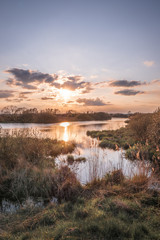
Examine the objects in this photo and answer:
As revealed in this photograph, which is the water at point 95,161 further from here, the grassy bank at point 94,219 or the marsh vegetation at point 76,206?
the grassy bank at point 94,219

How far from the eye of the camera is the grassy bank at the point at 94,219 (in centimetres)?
356

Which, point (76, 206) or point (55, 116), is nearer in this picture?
point (76, 206)

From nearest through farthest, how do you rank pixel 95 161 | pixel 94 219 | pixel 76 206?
pixel 94 219 < pixel 76 206 < pixel 95 161

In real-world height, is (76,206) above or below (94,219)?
below

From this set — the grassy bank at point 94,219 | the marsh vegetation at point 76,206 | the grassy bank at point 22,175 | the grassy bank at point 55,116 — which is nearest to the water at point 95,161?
the marsh vegetation at point 76,206

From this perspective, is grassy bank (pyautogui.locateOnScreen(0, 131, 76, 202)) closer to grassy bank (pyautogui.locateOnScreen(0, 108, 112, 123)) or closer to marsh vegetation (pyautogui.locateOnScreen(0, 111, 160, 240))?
marsh vegetation (pyautogui.locateOnScreen(0, 111, 160, 240))

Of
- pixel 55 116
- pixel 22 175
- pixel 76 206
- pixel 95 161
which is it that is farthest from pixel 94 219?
pixel 55 116

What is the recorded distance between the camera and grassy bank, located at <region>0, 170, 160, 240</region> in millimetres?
3559

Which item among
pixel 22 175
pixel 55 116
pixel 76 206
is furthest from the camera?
pixel 55 116

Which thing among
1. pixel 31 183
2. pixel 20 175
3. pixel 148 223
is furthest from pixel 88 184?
pixel 148 223

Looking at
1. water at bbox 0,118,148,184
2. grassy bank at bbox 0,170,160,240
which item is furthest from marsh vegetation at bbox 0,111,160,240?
water at bbox 0,118,148,184

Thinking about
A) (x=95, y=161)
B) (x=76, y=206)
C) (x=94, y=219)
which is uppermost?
(x=95, y=161)

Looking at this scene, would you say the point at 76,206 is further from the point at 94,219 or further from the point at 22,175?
the point at 22,175

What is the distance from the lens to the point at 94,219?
414cm
